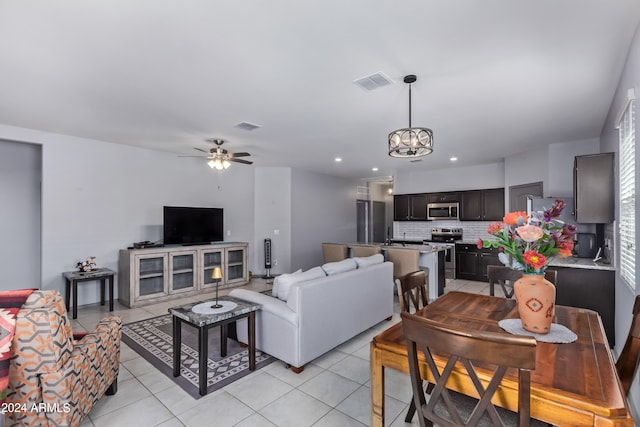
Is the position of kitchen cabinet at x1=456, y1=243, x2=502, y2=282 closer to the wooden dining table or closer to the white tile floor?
the white tile floor

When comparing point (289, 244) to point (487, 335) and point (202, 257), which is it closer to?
point (202, 257)

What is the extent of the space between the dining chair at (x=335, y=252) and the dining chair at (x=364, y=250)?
0.24 meters

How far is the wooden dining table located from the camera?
108 centimetres

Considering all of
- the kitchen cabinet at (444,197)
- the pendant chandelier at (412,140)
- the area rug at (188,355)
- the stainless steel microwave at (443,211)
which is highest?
the pendant chandelier at (412,140)

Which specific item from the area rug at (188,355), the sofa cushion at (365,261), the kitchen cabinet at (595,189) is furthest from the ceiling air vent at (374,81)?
the area rug at (188,355)

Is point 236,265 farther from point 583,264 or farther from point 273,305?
point 583,264

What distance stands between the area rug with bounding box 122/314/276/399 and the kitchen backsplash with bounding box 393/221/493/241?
19.9ft

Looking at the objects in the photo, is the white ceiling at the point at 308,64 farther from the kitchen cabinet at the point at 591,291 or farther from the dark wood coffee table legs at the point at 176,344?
the dark wood coffee table legs at the point at 176,344

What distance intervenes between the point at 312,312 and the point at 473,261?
536 centimetres

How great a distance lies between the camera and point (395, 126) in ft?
14.4

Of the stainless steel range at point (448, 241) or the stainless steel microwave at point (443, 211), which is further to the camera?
the stainless steel microwave at point (443, 211)

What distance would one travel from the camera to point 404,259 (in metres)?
5.60

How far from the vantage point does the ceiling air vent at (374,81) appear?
112 inches

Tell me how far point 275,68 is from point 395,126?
2.20 m
